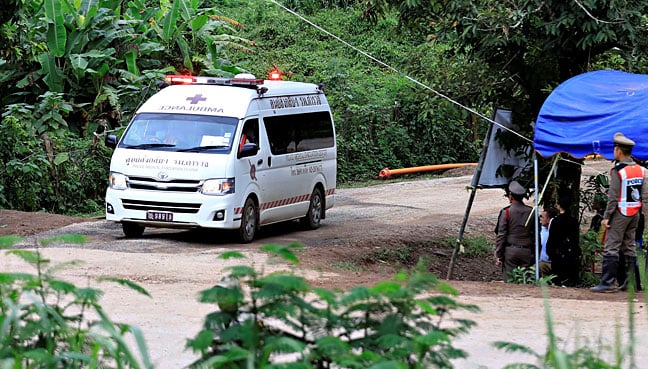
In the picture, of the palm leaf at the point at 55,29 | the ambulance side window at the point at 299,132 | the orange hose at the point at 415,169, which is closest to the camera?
the ambulance side window at the point at 299,132

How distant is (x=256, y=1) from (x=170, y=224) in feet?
79.8

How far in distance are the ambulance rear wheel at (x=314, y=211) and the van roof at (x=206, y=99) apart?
2173 mm

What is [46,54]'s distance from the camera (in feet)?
77.3

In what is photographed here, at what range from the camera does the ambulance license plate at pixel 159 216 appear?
50.0ft

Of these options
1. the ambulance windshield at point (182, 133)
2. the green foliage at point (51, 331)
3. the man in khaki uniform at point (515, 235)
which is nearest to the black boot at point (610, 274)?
the man in khaki uniform at point (515, 235)

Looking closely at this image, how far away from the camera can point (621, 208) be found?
12180 millimetres

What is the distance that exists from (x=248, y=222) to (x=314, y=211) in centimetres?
244

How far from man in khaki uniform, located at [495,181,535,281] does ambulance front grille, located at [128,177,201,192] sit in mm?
4319

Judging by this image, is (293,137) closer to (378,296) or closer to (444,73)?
(444,73)

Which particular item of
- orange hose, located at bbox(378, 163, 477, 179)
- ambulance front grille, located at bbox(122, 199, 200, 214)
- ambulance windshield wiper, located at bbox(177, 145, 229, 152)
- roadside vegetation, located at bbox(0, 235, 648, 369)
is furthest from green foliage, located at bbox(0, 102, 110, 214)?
roadside vegetation, located at bbox(0, 235, 648, 369)

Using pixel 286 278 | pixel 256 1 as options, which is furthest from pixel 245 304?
pixel 256 1

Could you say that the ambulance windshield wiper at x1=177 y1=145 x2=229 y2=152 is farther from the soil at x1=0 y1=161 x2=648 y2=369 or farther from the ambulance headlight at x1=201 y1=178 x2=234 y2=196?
the soil at x1=0 y1=161 x2=648 y2=369

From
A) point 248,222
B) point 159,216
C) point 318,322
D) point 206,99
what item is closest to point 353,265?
point 248,222

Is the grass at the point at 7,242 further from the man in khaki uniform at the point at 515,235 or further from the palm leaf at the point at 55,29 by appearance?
the palm leaf at the point at 55,29
